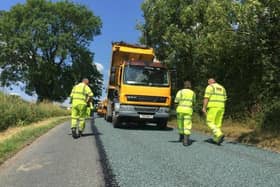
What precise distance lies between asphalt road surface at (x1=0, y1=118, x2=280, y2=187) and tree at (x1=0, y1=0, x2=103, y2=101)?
147 feet

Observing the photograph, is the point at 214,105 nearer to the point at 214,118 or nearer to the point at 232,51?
the point at 214,118

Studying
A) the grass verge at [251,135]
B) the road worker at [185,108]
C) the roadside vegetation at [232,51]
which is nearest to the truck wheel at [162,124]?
the grass verge at [251,135]

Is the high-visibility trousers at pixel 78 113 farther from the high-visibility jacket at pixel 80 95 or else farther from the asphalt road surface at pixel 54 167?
the asphalt road surface at pixel 54 167

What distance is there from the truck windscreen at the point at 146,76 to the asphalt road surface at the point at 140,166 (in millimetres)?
6246

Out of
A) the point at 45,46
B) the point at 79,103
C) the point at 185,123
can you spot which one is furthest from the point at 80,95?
the point at 45,46

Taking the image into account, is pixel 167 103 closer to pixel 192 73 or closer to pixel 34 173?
pixel 192 73

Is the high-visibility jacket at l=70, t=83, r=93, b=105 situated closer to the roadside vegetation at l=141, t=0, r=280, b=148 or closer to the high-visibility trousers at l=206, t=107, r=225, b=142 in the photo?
the high-visibility trousers at l=206, t=107, r=225, b=142

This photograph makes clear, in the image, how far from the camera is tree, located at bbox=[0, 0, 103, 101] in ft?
183

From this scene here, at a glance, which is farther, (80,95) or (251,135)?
(251,135)

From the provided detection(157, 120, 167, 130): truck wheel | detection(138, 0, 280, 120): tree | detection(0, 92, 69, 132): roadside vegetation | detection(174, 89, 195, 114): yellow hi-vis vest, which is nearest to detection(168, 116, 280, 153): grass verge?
detection(138, 0, 280, 120): tree

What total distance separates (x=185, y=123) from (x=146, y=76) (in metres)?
6.31

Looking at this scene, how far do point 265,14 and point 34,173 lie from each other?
28.8ft

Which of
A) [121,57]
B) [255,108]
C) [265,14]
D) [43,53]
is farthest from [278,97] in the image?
[43,53]

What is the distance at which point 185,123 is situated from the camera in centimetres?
1284
